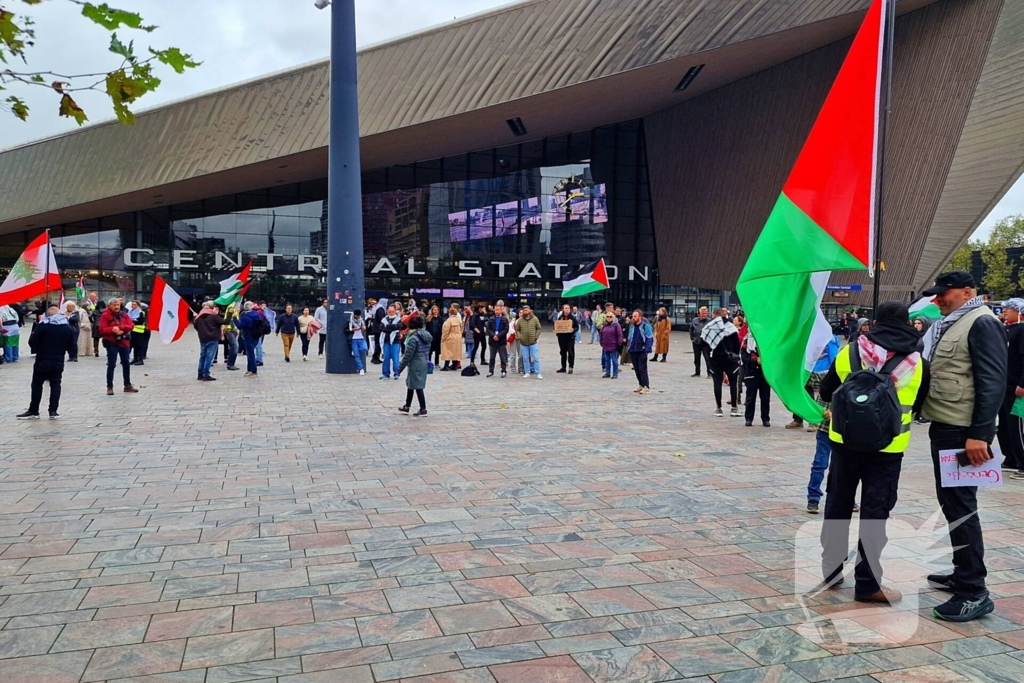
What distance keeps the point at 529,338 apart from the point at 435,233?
24942 mm

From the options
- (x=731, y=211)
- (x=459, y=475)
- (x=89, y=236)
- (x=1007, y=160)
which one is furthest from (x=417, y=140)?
(x=459, y=475)

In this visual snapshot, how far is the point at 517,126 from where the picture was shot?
34281mm

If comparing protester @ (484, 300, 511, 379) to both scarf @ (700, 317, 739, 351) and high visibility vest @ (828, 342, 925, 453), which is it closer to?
scarf @ (700, 317, 739, 351)

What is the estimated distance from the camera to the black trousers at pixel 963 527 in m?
3.92

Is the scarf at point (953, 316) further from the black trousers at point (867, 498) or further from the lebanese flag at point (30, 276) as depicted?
the lebanese flag at point (30, 276)

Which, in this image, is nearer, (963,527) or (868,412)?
(868,412)

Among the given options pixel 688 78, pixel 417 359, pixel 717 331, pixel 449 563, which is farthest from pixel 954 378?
pixel 688 78

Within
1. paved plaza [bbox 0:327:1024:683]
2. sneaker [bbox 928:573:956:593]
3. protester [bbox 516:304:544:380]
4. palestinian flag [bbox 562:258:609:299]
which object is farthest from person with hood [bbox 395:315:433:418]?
palestinian flag [bbox 562:258:609:299]

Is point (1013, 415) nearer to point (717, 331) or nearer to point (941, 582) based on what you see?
point (941, 582)

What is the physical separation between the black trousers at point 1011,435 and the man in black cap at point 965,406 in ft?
13.8

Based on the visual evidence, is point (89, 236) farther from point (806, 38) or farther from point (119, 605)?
point (119, 605)

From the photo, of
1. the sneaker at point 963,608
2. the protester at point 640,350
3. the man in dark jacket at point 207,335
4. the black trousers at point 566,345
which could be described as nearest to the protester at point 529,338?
the black trousers at point 566,345

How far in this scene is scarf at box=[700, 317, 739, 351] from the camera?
11.2 meters

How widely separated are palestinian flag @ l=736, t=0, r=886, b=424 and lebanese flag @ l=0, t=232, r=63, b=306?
12300mm
